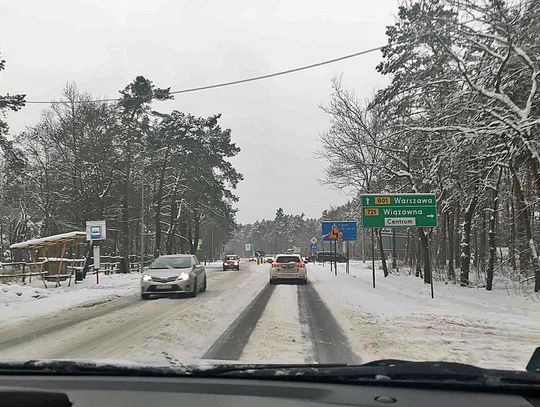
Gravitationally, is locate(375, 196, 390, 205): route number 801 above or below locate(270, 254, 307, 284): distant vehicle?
above

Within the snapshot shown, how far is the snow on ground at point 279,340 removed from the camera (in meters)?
7.68

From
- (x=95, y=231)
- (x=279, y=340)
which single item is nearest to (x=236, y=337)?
(x=279, y=340)

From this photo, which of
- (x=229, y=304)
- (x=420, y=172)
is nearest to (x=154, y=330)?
(x=229, y=304)

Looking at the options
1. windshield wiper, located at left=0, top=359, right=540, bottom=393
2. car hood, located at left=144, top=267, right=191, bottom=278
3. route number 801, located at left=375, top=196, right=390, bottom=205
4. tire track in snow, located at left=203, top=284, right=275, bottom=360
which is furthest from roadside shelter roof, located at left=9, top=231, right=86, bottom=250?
windshield wiper, located at left=0, top=359, right=540, bottom=393

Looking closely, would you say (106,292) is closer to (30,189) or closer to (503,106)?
(503,106)

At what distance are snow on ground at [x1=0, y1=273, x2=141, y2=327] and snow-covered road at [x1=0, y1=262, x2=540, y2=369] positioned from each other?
0.47 ft

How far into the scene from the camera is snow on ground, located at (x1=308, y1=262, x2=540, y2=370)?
8.05 metres

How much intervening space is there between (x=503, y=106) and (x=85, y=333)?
1269 cm

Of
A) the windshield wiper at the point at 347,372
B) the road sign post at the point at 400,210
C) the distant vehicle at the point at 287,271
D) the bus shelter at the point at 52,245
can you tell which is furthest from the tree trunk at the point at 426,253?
the windshield wiper at the point at 347,372

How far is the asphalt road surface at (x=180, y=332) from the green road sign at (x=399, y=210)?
5388 mm

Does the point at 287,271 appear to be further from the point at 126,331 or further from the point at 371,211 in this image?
the point at 126,331

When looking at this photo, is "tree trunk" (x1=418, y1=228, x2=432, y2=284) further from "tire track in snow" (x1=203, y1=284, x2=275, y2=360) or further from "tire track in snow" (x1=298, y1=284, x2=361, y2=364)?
"tire track in snow" (x1=203, y1=284, x2=275, y2=360)

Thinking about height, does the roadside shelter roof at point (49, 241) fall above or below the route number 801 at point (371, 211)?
below

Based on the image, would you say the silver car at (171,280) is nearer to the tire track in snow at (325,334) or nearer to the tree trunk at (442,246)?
the tire track in snow at (325,334)
